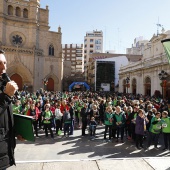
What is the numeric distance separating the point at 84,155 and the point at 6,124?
5.86 m

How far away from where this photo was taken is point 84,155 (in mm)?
7809

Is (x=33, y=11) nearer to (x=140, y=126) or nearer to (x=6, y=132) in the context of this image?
(x=140, y=126)

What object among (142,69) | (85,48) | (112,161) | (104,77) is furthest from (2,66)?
(85,48)

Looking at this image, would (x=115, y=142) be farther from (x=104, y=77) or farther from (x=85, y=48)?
(x=85, y=48)

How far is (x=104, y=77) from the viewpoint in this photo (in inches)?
2067

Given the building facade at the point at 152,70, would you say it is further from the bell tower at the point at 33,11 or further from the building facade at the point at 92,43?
the building facade at the point at 92,43

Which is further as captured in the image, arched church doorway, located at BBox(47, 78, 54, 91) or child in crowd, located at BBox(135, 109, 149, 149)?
arched church doorway, located at BBox(47, 78, 54, 91)

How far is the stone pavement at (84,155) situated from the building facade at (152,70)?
17.3 meters

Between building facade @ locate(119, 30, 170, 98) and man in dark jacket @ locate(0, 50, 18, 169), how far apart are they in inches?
942

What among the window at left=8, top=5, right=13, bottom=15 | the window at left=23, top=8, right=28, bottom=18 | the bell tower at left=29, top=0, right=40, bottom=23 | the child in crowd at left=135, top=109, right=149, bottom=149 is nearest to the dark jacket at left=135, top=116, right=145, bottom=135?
the child in crowd at left=135, top=109, right=149, bottom=149

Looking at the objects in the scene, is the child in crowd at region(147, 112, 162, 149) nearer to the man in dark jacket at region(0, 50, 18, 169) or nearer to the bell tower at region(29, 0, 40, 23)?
the man in dark jacket at region(0, 50, 18, 169)

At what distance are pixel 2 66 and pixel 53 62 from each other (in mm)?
41333

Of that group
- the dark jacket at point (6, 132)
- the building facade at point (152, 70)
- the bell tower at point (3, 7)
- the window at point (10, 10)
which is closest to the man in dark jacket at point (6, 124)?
the dark jacket at point (6, 132)

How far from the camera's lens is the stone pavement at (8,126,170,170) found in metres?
5.55
